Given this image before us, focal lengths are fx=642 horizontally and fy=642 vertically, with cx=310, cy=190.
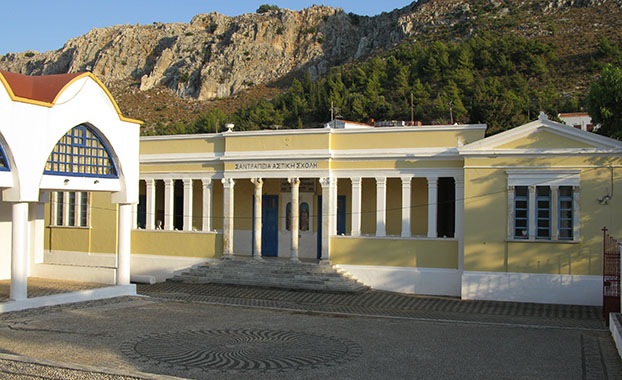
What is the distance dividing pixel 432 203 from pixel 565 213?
3553 millimetres

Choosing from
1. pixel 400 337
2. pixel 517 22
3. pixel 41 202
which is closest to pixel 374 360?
pixel 400 337

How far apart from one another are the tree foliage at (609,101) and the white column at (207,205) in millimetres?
12047

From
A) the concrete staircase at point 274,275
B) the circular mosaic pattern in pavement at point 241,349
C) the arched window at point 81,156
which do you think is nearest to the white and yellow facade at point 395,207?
the concrete staircase at point 274,275

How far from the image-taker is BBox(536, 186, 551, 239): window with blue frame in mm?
16641

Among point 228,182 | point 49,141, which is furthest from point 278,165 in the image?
point 49,141

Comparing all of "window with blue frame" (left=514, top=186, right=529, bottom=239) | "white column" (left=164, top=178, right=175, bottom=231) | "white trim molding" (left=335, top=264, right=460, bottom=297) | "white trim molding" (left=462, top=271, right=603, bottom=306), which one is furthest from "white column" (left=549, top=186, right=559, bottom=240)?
"white column" (left=164, top=178, right=175, bottom=231)

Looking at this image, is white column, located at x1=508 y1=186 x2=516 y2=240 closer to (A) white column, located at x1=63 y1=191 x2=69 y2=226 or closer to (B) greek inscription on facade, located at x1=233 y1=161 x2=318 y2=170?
(B) greek inscription on facade, located at x1=233 y1=161 x2=318 y2=170

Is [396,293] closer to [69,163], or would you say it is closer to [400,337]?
[400,337]

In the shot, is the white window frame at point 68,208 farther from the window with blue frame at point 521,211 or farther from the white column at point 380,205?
the window with blue frame at point 521,211

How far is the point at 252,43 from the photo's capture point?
84375 millimetres

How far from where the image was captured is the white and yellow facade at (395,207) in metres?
16.3

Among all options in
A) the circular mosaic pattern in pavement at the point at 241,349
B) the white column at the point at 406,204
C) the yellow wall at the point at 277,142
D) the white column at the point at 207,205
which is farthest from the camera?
the white column at the point at 207,205

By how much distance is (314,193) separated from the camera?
2134 centimetres

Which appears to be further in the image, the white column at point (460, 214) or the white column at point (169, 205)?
the white column at point (169, 205)
